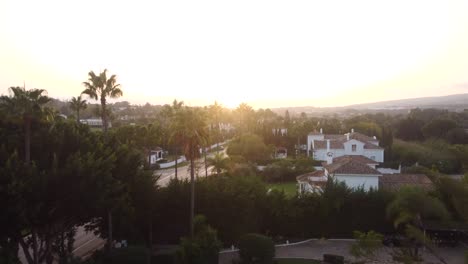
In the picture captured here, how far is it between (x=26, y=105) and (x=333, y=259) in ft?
57.9

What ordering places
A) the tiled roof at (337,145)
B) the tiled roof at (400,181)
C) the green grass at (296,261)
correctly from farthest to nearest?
the tiled roof at (337,145), the tiled roof at (400,181), the green grass at (296,261)

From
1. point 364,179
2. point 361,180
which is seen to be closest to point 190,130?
point 361,180

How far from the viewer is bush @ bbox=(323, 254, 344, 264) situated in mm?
22842

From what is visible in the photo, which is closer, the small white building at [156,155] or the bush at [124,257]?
the bush at [124,257]

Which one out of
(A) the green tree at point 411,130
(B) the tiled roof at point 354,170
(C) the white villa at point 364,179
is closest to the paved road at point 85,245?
(C) the white villa at point 364,179

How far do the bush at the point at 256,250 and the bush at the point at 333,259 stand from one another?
3.50 metres

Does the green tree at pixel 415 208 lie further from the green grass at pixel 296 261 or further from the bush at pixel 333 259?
the green grass at pixel 296 261

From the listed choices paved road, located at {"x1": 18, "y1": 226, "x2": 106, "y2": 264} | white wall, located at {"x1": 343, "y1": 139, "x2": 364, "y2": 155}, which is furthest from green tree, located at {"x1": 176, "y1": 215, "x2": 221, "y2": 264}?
white wall, located at {"x1": 343, "y1": 139, "x2": 364, "y2": 155}

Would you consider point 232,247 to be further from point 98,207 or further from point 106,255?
point 98,207

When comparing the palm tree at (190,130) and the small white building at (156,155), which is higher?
the palm tree at (190,130)

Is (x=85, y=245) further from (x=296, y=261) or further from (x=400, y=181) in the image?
(x=400, y=181)

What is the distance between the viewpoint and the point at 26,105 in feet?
54.6

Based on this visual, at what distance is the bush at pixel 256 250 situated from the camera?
21828 mm

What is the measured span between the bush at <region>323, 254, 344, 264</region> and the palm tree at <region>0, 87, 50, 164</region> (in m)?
16.5
